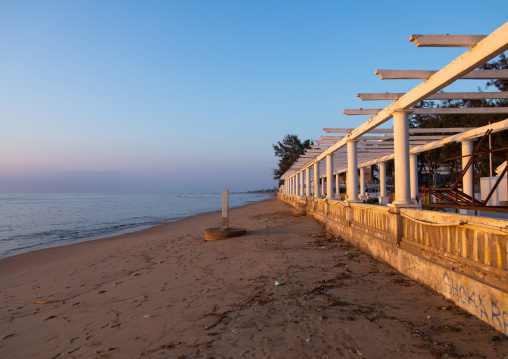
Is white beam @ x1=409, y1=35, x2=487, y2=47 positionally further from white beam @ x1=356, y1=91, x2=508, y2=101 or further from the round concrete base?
the round concrete base

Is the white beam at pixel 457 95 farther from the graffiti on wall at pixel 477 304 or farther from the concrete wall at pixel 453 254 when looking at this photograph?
the graffiti on wall at pixel 477 304

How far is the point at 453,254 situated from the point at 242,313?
3023mm

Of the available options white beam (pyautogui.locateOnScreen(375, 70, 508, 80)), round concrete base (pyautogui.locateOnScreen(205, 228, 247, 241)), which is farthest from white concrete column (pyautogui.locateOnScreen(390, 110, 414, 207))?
round concrete base (pyautogui.locateOnScreen(205, 228, 247, 241))

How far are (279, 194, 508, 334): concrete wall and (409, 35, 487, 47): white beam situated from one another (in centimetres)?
237

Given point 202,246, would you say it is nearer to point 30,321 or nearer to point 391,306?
point 30,321

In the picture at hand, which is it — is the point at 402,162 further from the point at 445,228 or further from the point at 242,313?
the point at 242,313

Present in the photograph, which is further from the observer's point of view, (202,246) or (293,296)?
(202,246)

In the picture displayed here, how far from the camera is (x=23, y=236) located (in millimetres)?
19516

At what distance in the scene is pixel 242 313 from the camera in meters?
4.62

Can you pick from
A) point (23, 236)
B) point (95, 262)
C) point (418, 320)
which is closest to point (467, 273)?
point (418, 320)

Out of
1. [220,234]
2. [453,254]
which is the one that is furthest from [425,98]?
[220,234]

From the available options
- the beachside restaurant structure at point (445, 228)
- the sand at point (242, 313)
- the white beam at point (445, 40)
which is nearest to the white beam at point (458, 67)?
the beachside restaurant structure at point (445, 228)

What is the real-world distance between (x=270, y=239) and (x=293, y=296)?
20.1ft

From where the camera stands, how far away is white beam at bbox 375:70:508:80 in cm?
536
